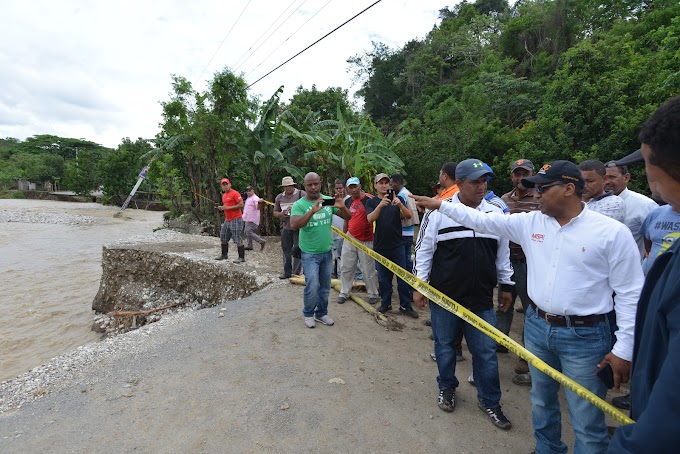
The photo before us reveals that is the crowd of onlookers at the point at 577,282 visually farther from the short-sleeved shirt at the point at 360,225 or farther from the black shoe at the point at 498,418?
the short-sleeved shirt at the point at 360,225

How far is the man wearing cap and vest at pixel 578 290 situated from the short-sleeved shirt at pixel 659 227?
0.91 meters

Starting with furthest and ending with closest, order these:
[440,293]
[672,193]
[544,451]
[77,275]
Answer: [77,275] → [440,293] → [544,451] → [672,193]

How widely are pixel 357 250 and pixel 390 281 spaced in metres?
0.71

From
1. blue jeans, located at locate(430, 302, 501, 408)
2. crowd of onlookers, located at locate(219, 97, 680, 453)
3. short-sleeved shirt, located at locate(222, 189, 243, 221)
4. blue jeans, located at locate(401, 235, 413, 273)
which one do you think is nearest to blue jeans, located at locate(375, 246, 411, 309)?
blue jeans, located at locate(401, 235, 413, 273)

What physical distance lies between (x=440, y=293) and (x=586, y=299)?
102 centimetres

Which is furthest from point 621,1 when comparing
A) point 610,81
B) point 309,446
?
point 309,446

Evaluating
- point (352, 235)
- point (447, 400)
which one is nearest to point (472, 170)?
point (447, 400)

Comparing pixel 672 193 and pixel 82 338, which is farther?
pixel 82 338

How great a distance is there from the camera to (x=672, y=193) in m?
1.09

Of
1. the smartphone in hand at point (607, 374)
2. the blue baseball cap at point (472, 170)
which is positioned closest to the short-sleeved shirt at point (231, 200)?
the blue baseball cap at point (472, 170)

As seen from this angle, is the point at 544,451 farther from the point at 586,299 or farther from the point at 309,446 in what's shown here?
the point at 309,446

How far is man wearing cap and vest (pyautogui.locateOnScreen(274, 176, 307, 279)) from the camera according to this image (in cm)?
655

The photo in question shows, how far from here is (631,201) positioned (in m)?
3.35

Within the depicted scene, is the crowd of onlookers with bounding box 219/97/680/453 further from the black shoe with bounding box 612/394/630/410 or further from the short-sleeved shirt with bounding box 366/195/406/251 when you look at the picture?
the short-sleeved shirt with bounding box 366/195/406/251
